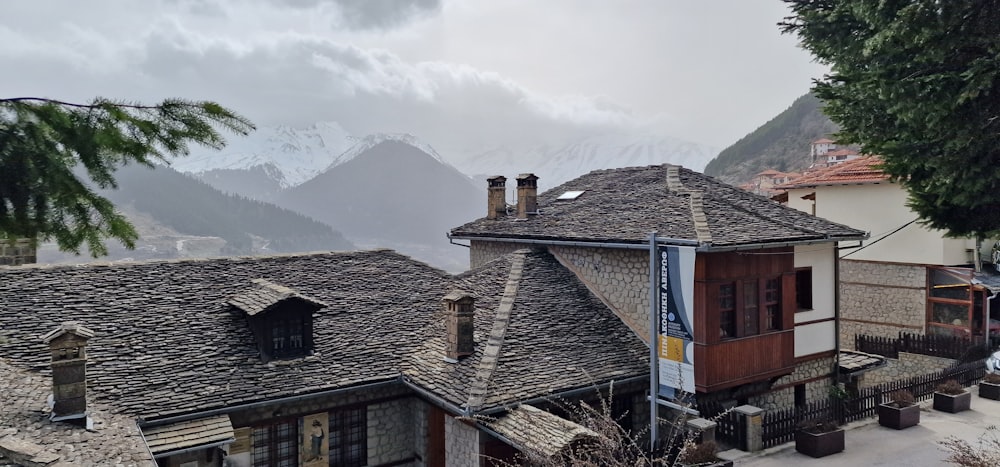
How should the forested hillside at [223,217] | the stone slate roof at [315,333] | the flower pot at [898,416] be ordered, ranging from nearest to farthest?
1. the stone slate roof at [315,333]
2. the flower pot at [898,416]
3. the forested hillside at [223,217]

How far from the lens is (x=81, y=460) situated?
785 cm

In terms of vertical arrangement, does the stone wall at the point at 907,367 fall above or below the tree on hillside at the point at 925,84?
below

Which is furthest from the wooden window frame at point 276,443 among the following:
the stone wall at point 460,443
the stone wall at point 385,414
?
the stone wall at point 460,443

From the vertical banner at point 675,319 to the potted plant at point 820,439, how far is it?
348 centimetres

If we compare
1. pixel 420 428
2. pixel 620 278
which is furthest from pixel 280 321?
pixel 620 278

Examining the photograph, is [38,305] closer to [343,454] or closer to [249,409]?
[249,409]

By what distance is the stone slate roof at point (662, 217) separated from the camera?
13727 millimetres

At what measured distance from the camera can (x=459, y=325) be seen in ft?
41.4

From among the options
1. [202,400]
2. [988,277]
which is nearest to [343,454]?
[202,400]

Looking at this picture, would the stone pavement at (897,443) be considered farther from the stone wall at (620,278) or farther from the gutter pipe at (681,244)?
the gutter pipe at (681,244)

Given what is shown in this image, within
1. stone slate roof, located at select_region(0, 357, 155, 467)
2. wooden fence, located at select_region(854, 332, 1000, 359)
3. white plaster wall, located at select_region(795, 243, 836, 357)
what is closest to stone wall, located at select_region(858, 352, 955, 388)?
wooden fence, located at select_region(854, 332, 1000, 359)

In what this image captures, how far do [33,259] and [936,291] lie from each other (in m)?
29.0

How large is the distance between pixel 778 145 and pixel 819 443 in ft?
309

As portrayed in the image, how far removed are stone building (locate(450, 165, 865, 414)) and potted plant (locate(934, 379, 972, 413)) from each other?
3199 mm
